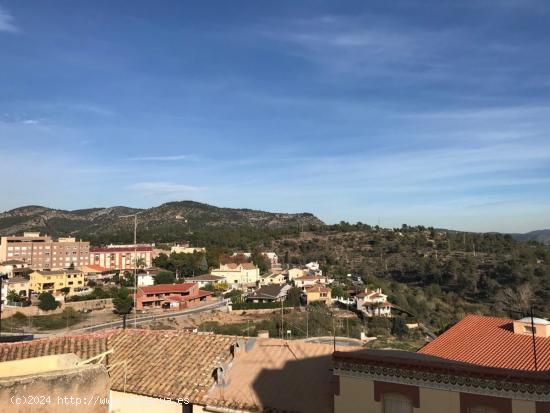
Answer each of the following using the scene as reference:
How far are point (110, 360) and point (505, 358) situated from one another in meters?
11.4

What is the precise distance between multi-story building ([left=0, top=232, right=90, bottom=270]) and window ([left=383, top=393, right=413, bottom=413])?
302ft

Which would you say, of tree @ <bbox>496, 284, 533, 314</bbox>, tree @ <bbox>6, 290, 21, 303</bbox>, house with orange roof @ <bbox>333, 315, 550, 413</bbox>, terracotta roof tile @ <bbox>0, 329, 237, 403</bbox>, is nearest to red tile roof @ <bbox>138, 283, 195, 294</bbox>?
tree @ <bbox>6, 290, 21, 303</bbox>

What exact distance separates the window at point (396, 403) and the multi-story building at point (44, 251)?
92192 mm

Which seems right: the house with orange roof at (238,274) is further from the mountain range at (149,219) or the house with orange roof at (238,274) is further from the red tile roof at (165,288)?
the mountain range at (149,219)

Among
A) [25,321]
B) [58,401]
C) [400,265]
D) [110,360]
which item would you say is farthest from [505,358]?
[400,265]

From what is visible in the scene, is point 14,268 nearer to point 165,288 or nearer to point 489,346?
point 165,288

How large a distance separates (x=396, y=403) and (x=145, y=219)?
17426 centimetres

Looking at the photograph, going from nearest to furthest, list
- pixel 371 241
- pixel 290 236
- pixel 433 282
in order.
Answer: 1. pixel 433 282
2. pixel 371 241
3. pixel 290 236

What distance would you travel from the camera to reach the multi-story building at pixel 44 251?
88.0 metres

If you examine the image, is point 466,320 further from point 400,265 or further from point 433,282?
point 400,265

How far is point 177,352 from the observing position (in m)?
10.9

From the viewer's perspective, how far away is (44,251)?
90000 millimetres

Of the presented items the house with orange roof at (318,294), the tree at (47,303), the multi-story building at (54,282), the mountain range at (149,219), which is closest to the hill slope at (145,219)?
the mountain range at (149,219)

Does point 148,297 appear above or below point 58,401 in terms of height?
below
